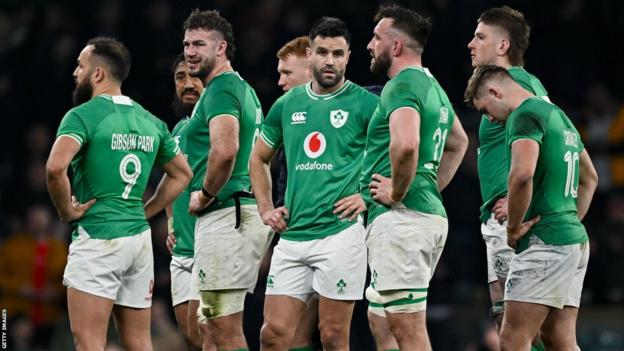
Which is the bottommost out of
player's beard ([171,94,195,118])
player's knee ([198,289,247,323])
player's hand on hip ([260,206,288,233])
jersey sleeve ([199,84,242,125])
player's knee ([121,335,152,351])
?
player's knee ([121,335,152,351])

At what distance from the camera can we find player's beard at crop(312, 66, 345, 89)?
8.55 metres

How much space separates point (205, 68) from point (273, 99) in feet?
22.2

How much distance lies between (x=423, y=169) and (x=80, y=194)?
2361 millimetres

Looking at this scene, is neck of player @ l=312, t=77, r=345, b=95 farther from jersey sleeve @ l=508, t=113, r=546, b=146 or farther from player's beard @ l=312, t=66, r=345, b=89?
jersey sleeve @ l=508, t=113, r=546, b=146

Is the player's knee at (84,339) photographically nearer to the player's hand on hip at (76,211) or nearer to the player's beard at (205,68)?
the player's hand on hip at (76,211)

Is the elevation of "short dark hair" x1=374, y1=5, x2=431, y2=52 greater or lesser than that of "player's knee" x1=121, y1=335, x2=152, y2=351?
greater

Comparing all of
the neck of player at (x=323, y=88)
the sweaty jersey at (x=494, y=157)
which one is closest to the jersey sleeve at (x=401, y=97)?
the neck of player at (x=323, y=88)

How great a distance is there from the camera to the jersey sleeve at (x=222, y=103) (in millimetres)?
8781

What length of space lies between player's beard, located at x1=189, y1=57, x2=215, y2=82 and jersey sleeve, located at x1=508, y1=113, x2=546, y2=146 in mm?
2385

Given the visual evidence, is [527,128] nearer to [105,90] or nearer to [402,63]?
[402,63]

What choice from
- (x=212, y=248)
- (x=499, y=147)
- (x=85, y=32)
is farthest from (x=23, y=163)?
(x=499, y=147)

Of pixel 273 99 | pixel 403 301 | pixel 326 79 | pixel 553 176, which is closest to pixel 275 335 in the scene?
pixel 403 301

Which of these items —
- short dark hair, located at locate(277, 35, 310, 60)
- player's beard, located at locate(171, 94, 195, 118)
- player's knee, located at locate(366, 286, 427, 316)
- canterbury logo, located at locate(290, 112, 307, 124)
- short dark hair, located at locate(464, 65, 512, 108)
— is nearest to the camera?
player's knee, located at locate(366, 286, 427, 316)

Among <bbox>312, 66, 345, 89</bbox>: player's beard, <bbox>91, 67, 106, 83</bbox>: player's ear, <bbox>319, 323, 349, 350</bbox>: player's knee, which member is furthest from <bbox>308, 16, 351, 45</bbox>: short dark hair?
<bbox>319, 323, 349, 350</bbox>: player's knee
